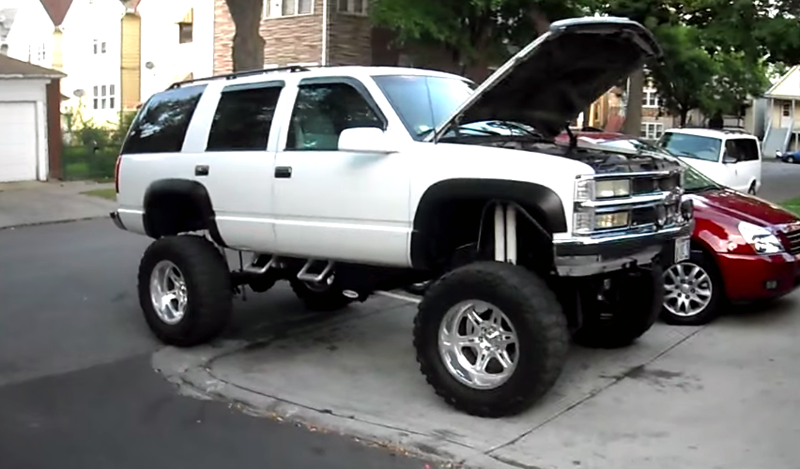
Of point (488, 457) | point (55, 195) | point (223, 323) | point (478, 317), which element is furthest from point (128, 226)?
point (55, 195)

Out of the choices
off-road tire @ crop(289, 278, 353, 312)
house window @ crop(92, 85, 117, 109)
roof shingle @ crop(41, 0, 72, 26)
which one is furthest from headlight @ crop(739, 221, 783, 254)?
roof shingle @ crop(41, 0, 72, 26)

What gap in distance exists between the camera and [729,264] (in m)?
8.66

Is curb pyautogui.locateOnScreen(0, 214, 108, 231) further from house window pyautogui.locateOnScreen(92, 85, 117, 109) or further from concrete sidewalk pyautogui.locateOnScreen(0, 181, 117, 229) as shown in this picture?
house window pyautogui.locateOnScreen(92, 85, 117, 109)

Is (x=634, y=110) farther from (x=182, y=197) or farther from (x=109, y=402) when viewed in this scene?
(x=109, y=402)

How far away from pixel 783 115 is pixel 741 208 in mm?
56741

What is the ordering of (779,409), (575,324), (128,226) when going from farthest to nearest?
(128,226) → (575,324) → (779,409)

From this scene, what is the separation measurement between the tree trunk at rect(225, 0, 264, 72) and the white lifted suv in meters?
10.4

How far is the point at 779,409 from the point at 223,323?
425 centimetres

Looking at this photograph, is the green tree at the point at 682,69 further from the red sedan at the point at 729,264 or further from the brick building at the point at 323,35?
the brick building at the point at 323,35

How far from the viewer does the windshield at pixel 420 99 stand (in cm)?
690

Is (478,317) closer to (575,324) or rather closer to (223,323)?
(575,324)

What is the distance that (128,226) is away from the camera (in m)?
8.67

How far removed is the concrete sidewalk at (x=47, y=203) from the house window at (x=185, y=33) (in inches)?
550

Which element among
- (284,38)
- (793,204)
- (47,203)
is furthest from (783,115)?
(47,203)
